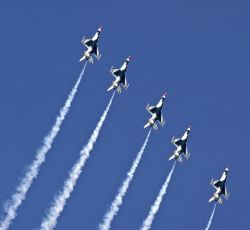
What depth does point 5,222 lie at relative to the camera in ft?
618

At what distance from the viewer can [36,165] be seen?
199250 mm

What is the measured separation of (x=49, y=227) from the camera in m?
194

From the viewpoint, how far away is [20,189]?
195 m

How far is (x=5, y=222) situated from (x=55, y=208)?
535 inches

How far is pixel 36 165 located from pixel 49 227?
12.6 m

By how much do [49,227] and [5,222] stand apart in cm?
941

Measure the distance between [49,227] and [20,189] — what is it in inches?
348

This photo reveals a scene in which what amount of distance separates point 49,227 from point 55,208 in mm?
5995

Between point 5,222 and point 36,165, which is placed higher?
point 36,165

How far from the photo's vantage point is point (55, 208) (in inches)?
7840

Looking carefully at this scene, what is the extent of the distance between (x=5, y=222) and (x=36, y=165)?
49.9ft
